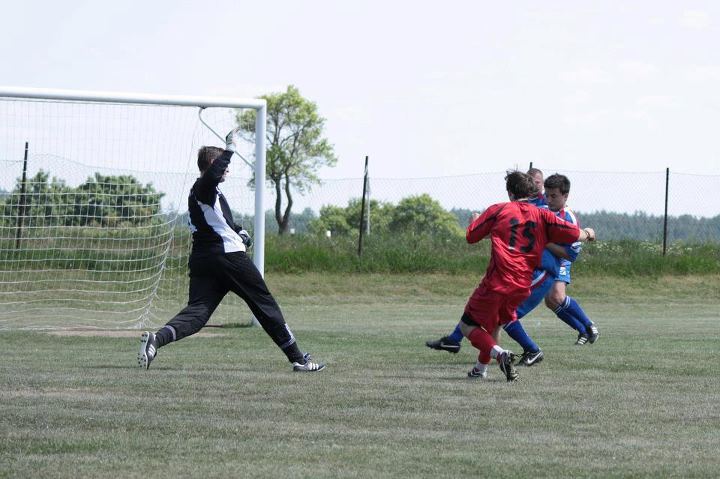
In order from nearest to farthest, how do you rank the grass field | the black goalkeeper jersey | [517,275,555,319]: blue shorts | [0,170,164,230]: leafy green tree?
the grass field < the black goalkeeper jersey < [517,275,555,319]: blue shorts < [0,170,164,230]: leafy green tree

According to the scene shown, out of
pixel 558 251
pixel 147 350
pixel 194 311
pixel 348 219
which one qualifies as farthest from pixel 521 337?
pixel 348 219

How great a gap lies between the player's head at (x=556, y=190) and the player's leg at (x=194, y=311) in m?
3.18

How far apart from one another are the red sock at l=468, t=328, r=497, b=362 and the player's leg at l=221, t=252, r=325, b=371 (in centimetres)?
127

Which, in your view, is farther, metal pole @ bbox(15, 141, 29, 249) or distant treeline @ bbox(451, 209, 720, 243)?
distant treeline @ bbox(451, 209, 720, 243)

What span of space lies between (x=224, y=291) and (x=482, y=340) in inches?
82.2

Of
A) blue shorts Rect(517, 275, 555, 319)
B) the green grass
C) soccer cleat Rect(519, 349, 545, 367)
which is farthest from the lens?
the green grass

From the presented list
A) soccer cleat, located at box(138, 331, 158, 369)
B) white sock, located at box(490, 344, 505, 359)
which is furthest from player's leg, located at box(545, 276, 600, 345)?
soccer cleat, located at box(138, 331, 158, 369)

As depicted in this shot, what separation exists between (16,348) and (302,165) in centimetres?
5108

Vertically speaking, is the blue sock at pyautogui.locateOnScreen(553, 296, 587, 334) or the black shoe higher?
the blue sock at pyautogui.locateOnScreen(553, 296, 587, 334)

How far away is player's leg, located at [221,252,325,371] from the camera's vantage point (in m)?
8.80

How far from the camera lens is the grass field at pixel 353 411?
5.13 metres

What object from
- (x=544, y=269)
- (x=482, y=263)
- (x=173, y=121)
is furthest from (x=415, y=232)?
(x=544, y=269)

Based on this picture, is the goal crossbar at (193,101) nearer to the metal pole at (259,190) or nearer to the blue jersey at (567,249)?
the metal pole at (259,190)

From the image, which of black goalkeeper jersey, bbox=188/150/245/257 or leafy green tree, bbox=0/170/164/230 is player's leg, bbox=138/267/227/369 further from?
leafy green tree, bbox=0/170/164/230
